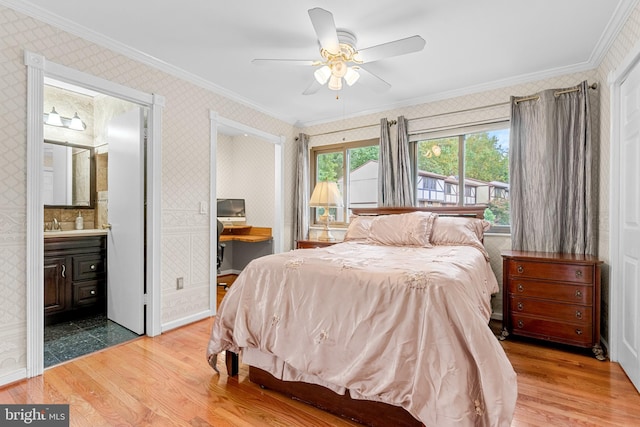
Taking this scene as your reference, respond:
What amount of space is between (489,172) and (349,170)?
1.81m

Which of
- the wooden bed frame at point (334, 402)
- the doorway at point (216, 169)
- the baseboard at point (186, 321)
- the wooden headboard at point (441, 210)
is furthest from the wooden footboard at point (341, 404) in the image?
the wooden headboard at point (441, 210)

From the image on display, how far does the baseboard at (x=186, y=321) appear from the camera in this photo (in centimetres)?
305

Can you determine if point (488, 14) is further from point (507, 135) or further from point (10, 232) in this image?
point (10, 232)

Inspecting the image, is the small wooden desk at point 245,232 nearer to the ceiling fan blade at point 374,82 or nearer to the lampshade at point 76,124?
the lampshade at point 76,124

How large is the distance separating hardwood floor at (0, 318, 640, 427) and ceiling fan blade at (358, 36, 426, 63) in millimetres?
2302

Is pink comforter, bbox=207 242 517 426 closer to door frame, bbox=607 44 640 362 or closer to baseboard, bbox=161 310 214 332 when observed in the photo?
baseboard, bbox=161 310 214 332

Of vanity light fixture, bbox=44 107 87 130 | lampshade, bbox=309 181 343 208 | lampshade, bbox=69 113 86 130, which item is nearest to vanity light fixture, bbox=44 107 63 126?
vanity light fixture, bbox=44 107 87 130

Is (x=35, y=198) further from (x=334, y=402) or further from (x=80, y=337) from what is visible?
(x=334, y=402)

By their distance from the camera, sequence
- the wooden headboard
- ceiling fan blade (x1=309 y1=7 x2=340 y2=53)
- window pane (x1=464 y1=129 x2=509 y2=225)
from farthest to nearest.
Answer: window pane (x1=464 y1=129 x2=509 y2=225) → the wooden headboard → ceiling fan blade (x1=309 y1=7 x2=340 y2=53)

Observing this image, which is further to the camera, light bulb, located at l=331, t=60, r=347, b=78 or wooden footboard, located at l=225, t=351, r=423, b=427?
light bulb, located at l=331, t=60, r=347, b=78

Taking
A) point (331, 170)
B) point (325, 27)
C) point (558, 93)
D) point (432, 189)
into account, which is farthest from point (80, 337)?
point (558, 93)

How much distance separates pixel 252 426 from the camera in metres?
1.66

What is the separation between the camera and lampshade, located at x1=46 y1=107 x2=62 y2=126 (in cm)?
366

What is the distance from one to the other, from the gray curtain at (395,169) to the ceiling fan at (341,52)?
45.2 inches
